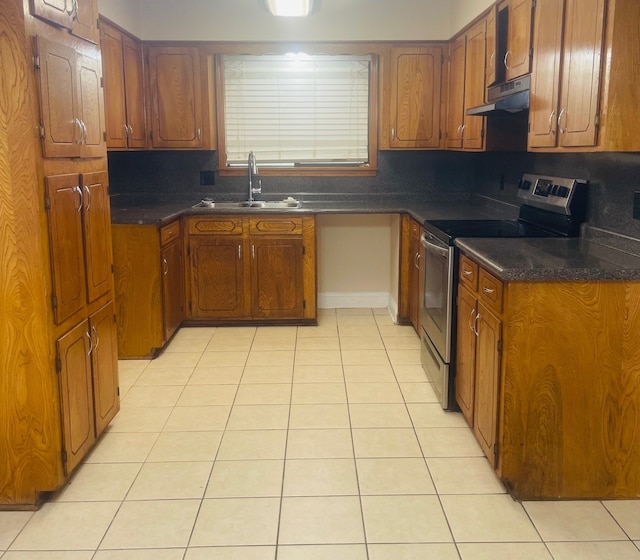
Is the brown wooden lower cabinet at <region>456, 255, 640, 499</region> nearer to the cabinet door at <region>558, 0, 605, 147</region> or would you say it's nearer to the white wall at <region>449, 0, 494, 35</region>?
the cabinet door at <region>558, 0, 605, 147</region>

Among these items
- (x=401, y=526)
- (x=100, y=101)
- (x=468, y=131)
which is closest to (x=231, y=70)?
(x=468, y=131)

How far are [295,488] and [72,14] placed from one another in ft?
A: 6.70

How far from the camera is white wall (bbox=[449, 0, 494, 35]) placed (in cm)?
399

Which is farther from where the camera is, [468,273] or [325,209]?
[325,209]

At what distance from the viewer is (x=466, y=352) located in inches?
117

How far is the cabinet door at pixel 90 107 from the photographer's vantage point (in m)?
2.56

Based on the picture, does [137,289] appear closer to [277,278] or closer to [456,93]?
[277,278]

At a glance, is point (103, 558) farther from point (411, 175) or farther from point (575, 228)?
point (411, 175)

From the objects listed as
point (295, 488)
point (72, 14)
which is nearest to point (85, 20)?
point (72, 14)

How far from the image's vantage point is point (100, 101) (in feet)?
9.18

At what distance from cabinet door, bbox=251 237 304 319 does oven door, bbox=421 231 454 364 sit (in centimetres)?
125

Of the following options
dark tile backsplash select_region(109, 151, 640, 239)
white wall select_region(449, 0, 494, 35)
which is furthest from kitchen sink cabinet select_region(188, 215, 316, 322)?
white wall select_region(449, 0, 494, 35)

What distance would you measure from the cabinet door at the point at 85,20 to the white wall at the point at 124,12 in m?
1.38

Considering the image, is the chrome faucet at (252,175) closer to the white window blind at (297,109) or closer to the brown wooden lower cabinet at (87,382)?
the white window blind at (297,109)
